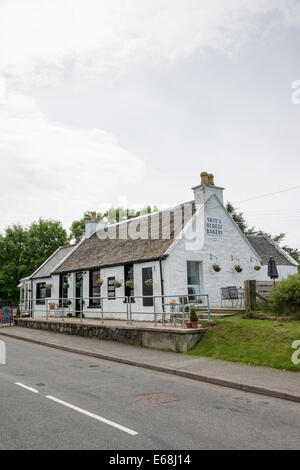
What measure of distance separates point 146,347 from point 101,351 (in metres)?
1.65

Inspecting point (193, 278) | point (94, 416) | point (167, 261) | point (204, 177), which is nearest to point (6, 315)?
point (167, 261)

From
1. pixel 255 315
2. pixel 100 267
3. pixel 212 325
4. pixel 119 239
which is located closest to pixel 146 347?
pixel 212 325

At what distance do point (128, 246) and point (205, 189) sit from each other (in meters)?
5.34

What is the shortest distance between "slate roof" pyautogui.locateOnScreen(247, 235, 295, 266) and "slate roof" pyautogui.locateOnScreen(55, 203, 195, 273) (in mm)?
9803

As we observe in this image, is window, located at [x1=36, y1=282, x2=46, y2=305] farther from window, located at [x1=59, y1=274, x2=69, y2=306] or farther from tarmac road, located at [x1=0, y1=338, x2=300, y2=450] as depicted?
tarmac road, located at [x1=0, y1=338, x2=300, y2=450]

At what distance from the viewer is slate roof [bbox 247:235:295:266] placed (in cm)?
2891

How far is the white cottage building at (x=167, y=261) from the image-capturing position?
18578 millimetres

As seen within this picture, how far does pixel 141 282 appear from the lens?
19.2 meters

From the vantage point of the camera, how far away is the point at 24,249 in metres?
47.0

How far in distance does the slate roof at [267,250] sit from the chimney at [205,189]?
29.6ft

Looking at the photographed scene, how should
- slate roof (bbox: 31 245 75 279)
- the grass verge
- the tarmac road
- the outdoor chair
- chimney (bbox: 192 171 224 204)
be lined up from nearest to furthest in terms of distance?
the tarmac road < the grass verge < the outdoor chair < chimney (bbox: 192 171 224 204) < slate roof (bbox: 31 245 75 279)

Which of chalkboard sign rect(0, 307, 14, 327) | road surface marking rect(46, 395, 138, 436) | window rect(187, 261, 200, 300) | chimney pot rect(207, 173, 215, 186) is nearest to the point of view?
road surface marking rect(46, 395, 138, 436)

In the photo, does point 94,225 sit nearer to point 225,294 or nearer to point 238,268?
point 238,268

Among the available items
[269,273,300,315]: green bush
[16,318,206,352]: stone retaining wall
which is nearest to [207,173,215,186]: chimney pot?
[269,273,300,315]: green bush
